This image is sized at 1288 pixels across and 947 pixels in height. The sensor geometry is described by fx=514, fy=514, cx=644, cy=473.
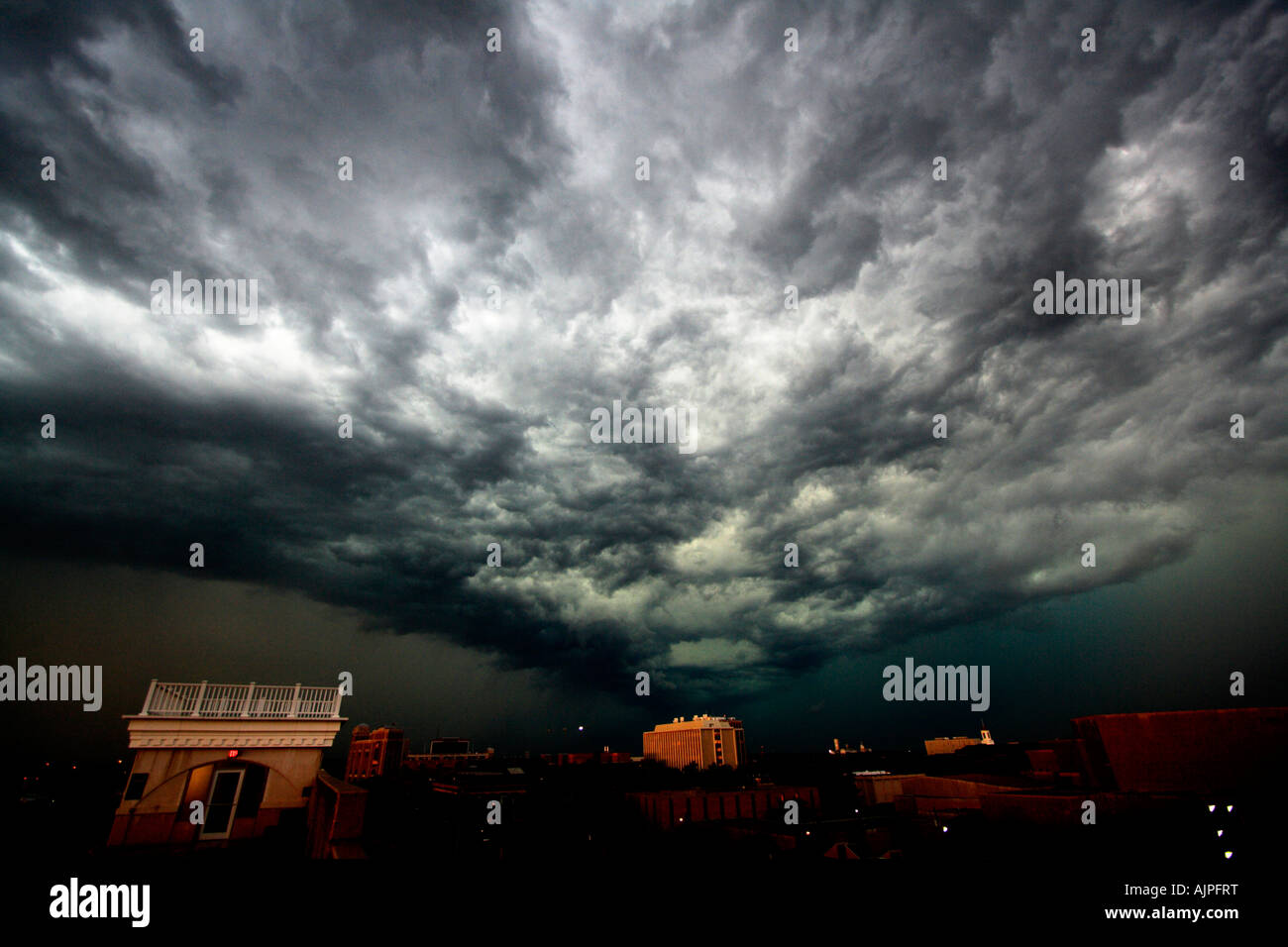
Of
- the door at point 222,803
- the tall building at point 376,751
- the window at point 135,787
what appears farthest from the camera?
the tall building at point 376,751

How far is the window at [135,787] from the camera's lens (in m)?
16.5

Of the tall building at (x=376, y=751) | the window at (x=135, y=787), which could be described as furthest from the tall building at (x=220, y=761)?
the tall building at (x=376, y=751)

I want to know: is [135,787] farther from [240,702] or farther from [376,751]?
[376,751]

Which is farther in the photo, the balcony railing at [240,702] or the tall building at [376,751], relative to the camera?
the tall building at [376,751]

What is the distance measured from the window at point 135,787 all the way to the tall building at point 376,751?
147238 millimetres

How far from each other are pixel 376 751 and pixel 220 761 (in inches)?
6640

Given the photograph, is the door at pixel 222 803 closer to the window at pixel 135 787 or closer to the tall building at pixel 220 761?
the tall building at pixel 220 761

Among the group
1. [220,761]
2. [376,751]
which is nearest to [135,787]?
[220,761]

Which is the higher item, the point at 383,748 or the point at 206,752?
the point at 206,752
